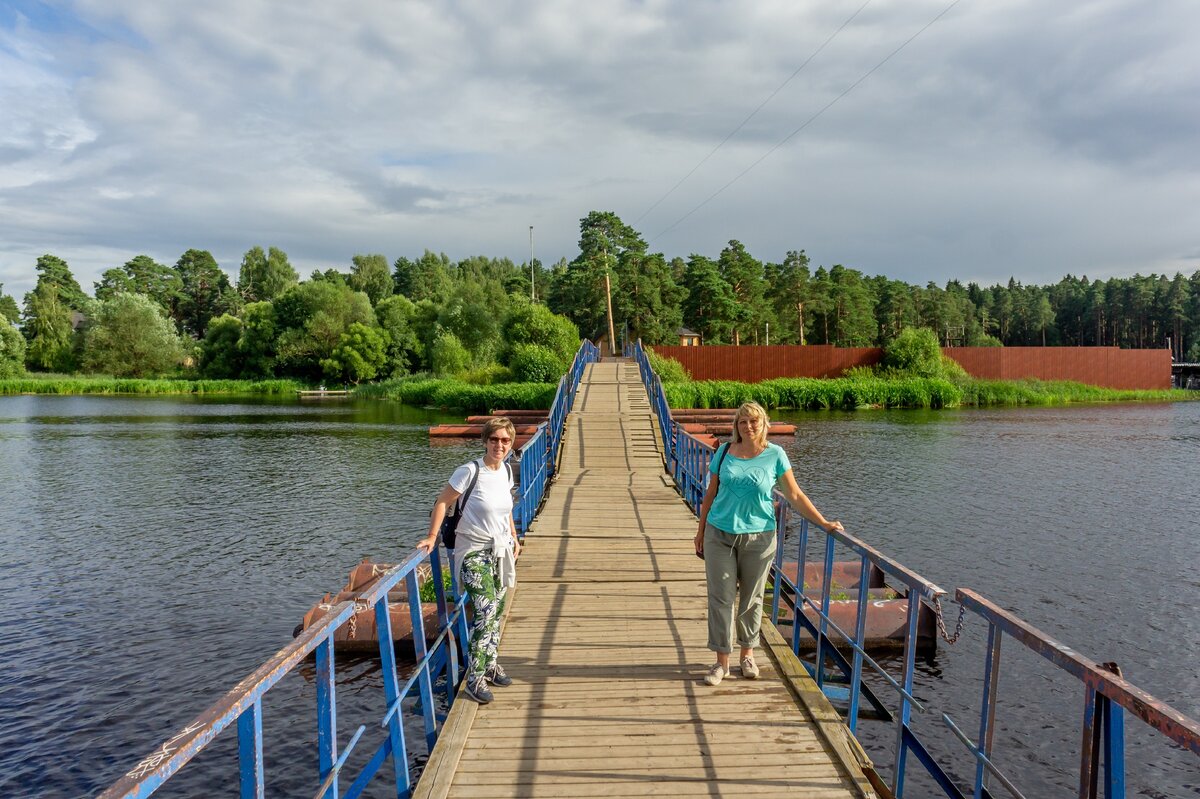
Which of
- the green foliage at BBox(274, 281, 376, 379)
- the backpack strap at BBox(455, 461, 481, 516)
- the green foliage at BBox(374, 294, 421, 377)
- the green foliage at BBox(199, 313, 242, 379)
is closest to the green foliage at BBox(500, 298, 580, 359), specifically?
the green foliage at BBox(374, 294, 421, 377)

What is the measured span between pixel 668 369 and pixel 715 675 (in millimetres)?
36473

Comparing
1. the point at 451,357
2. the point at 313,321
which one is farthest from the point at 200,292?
the point at 451,357

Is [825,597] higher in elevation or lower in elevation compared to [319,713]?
lower

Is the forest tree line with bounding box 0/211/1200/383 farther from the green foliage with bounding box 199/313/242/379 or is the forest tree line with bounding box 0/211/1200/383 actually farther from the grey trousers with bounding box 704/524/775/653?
the grey trousers with bounding box 704/524/775/653

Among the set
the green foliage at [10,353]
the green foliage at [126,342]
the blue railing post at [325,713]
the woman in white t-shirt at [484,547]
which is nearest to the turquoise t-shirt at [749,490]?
the woman in white t-shirt at [484,547]

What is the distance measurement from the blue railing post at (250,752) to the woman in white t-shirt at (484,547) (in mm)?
2438

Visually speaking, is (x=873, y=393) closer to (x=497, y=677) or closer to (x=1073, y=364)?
(x=1073, y=364)

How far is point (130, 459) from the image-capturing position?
2561 cm

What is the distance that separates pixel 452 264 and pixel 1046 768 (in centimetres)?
11744

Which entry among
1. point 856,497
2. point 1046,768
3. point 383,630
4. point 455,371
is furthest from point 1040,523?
point 455,371

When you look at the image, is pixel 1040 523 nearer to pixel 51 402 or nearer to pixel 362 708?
pixel 362 708

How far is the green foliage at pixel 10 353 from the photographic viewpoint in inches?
2675

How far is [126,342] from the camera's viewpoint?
243ft

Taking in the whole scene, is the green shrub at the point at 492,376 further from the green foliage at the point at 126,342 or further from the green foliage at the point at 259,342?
the green foliage at the point at 126,342
